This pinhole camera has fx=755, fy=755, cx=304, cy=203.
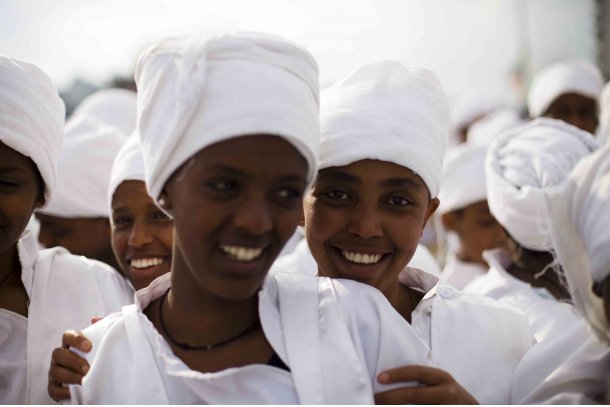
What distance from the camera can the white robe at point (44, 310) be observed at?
2.81 metres

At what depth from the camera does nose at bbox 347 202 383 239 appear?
277 centimetres

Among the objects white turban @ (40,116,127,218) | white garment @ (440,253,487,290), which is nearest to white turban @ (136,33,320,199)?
white turban @ (40,116,127,218)

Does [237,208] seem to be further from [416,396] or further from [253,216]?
[416,396]

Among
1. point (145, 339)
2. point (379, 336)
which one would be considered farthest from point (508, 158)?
point (145, 339)

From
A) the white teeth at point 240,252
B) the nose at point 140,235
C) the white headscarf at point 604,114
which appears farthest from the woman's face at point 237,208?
the white headscarf at point 604,114

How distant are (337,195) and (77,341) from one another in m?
1.08

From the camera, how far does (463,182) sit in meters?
5.97

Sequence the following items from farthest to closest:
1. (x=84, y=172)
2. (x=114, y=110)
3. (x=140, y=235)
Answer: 1. (x=114, y=110)
2. (x=84, y=172)
3. (x=140, y=235)

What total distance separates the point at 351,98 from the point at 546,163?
150cm

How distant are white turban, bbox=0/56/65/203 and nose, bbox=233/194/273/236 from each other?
4.12 ft

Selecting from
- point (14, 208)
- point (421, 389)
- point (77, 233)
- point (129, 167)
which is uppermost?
point (14, 208)

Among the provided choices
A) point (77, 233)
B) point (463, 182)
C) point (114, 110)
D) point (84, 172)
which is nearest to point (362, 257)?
point (77, 233)

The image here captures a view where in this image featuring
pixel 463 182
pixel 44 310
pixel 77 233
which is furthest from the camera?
pixel 463 182

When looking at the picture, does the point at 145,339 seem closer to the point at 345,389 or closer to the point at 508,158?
the point at 345,389
